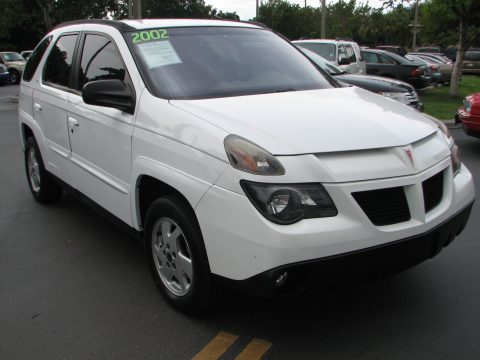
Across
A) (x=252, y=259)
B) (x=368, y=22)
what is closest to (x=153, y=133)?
(x=252, y=259)

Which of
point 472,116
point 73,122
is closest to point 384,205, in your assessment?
point 73,122

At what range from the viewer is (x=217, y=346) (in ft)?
9.34

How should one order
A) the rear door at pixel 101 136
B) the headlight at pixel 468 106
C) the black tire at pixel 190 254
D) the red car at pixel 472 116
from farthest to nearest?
the headlight at pixel 468 106 < the red car at pixel 472 116 < the rear door at pixel 101 136 < the black tire at pixel 190 254

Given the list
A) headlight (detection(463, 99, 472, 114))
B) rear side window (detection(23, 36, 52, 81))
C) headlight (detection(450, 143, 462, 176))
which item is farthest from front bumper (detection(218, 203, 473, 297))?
headlight (detection(463, 99, 472, 114))

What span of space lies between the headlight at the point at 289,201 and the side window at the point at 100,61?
1545mm

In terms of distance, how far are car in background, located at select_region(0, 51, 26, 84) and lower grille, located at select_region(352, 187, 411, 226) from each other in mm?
26711

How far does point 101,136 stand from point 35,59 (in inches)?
84.7

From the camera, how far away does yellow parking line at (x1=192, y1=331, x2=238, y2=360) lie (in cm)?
276

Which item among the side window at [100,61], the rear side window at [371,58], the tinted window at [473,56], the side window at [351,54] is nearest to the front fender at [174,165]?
the side window at [100,61]

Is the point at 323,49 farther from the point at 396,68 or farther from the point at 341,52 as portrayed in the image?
the point at 396,68

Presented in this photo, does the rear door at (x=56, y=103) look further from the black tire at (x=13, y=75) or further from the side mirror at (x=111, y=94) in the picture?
the black tire at (x=13, y=75)

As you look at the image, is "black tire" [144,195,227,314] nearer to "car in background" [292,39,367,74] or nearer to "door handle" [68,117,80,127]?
"door handle" [68,117,80,127]

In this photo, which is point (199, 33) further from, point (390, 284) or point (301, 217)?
point (390, 284)

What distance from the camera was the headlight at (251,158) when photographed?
2510 mm
